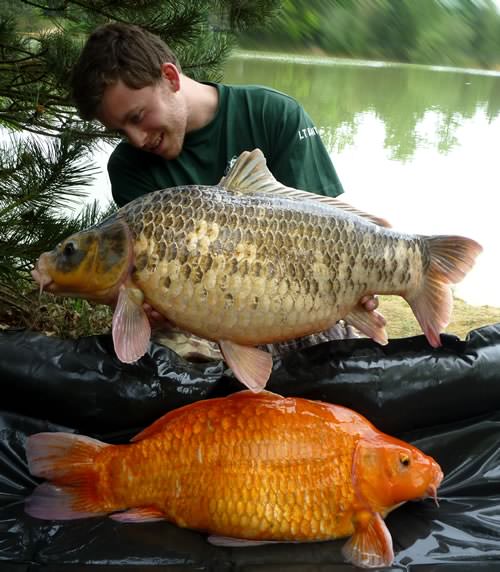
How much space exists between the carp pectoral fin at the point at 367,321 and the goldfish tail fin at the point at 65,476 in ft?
→ 1.83

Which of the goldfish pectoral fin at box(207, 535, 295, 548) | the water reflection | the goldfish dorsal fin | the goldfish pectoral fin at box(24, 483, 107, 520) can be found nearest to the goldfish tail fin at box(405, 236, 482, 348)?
the goldfish dorsal fin

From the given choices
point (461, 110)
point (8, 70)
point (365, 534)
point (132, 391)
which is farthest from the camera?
point (461, 110)

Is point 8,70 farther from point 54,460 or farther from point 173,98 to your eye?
point 54,460

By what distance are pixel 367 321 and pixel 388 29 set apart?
1.17m

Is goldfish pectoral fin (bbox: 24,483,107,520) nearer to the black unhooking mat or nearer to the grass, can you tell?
the black unhooking mat

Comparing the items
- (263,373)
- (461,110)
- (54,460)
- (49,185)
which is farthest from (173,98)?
(461,110)

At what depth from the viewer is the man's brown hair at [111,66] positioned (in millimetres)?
1496

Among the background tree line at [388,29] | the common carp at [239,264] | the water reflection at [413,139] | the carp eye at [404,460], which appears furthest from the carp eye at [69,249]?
the water reflection at [413,139]

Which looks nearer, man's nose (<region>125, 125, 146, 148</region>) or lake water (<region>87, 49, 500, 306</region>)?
man's nose (<region>125, 125, 146, 148</region>)

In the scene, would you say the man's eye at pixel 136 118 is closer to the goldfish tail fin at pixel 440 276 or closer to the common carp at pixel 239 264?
the common carp at pixel 239 264

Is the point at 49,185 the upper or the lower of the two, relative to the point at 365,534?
upper

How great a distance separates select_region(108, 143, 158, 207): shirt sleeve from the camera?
5.97ft

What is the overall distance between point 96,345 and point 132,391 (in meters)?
0.14

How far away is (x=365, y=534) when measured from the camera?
1183mm
